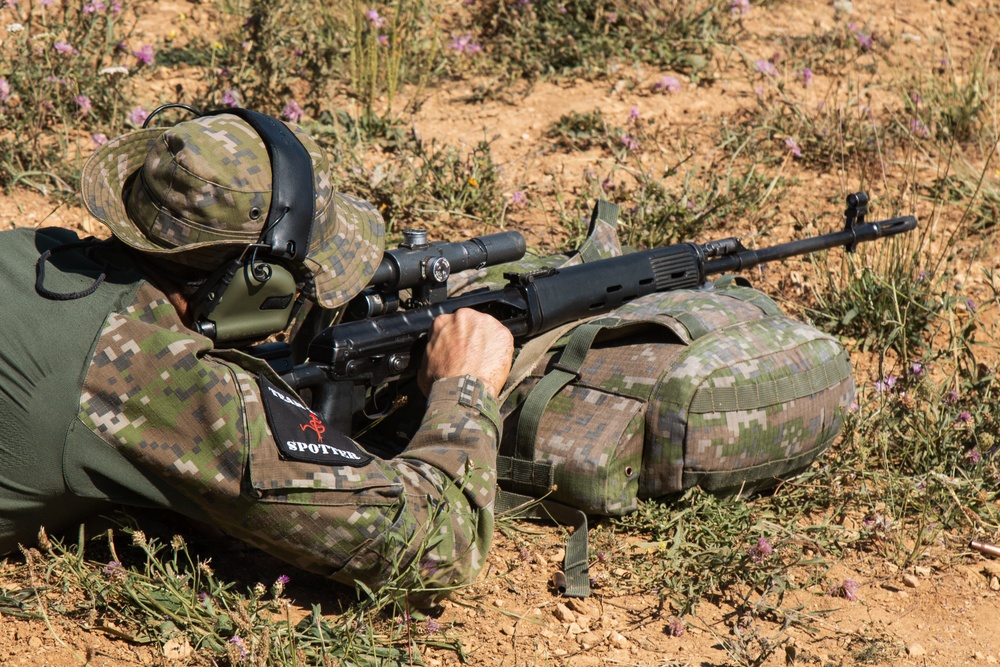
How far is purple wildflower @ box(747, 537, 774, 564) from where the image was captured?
10.9 feet

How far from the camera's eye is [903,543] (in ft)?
12.0

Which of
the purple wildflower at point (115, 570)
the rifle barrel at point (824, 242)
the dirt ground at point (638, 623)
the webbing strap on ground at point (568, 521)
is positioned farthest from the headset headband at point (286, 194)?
the rifle barrel at point (824, 242)

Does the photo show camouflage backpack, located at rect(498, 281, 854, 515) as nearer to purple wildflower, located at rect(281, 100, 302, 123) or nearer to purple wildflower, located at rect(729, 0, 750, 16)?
purple wildflower, located at rect(281, 100, 302, 123)

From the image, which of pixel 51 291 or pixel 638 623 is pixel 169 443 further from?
pixel 638 623

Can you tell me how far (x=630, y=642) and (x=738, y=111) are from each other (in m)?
4.15

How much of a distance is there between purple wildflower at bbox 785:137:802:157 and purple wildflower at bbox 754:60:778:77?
22.7 inches

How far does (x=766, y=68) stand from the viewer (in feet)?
21.1

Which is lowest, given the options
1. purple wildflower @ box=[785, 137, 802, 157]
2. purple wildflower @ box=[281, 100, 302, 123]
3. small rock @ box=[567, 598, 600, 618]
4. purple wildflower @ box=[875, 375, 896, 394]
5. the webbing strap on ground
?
small rock @ box=[567, 598, 600, 618]

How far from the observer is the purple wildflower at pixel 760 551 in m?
3.33

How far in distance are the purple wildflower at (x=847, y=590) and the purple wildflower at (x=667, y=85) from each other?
3.86 meters

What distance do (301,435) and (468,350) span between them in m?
0.80

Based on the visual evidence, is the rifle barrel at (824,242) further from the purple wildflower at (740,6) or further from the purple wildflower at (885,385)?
the purple wildflower at (740,6)

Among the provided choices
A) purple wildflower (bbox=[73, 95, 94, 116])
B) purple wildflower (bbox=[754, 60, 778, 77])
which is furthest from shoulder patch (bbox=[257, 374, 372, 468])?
purple wildflower (bbox=[754, 60, 778, 77])

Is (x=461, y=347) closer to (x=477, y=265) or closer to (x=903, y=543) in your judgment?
(x=477, y=265)
